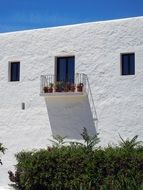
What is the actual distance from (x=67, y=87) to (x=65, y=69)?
58.5 inches

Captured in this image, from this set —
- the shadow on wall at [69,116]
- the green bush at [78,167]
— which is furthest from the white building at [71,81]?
the green bush at [78,167]

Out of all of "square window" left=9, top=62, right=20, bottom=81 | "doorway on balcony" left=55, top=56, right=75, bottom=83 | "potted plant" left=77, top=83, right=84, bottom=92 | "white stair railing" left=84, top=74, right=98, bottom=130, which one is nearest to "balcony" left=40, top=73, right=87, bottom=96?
"potted plant" left=77, top=83, right=84, bottom=92

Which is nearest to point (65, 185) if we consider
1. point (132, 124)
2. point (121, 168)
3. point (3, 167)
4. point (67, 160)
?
point (67, 160)

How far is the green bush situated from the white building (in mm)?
2405

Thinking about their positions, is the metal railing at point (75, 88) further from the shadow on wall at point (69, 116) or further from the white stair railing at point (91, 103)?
the shadow on wall at point (69, 116)

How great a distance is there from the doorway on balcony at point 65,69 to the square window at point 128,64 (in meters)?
2.57

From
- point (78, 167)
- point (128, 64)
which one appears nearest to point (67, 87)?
point (128, 64)

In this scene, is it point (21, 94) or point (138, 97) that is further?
point (21, 94)

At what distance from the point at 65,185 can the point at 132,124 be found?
4582 millimetres

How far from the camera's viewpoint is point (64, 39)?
2317 centimetres

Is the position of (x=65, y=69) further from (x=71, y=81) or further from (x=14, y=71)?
(x=14, y=71)

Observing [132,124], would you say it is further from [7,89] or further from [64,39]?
[7,89]

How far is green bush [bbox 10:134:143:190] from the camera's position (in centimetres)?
1802

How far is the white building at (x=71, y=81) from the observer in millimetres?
21547
